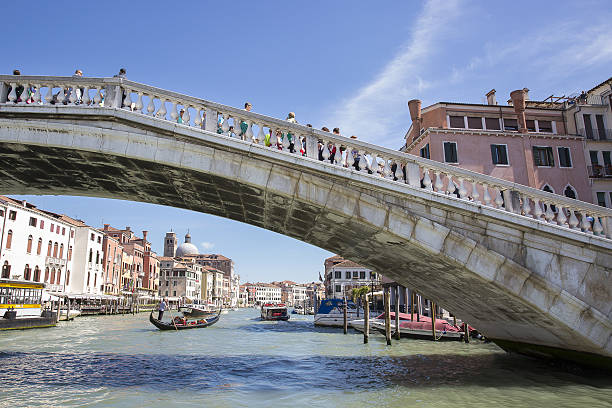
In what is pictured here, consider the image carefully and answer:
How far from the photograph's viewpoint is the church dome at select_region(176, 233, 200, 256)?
331 feet

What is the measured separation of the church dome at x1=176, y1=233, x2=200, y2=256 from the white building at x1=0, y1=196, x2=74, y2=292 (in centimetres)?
6069

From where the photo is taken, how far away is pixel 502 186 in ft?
25.1

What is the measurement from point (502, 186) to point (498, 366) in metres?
5.37

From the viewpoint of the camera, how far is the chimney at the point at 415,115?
18781mm

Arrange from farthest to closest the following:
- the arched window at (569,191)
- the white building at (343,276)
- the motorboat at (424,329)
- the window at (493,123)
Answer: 1. the white building at (343,276)
2. the motorboat at (424,329)
3. the window at (493,123)
4. the arched window at (569,191)

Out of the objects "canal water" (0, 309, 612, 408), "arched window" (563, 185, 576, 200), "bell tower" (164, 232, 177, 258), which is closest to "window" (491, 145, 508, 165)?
"arched window" (563, 185, 576, 200)

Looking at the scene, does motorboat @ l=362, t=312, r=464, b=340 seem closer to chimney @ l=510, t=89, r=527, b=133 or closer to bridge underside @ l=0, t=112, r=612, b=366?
chimney @ l=510, t=89, r=527, b=133

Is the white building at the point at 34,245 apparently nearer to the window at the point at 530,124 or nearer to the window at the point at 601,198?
the window at the point at 530,124

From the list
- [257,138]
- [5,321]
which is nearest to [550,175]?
[257,138]

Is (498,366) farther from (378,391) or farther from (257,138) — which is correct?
(257,138)

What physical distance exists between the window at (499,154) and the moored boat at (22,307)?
22.9 m

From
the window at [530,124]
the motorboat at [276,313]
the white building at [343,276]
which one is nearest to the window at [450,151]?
the window at [530,124]

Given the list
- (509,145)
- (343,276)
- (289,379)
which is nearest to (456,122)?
(509,145)

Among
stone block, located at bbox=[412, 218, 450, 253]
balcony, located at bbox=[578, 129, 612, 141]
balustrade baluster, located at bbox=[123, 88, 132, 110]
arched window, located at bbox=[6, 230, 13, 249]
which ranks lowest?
stone block, located at bbox=[412, 218, 450, 253]
